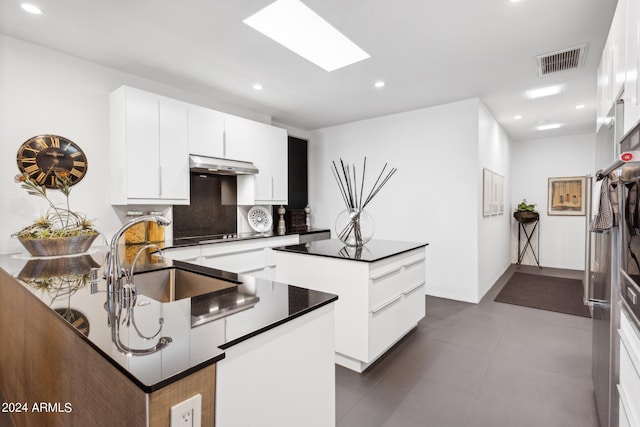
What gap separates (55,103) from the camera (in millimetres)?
2646

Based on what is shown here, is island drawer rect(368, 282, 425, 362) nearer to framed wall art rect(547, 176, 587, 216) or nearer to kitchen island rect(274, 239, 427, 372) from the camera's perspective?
kitchen island rect(274, 239, 427, 372)

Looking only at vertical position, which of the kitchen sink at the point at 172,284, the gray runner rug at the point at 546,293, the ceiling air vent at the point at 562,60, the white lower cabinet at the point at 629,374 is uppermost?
the ceiling air vent at the point at 562,60

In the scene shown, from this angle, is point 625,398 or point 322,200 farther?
point 322,200

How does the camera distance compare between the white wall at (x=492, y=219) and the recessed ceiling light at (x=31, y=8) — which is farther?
the white wall at (x=492, y=219)

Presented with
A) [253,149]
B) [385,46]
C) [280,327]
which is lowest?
[280,327]

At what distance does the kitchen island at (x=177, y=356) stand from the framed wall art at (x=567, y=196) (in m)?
6.73

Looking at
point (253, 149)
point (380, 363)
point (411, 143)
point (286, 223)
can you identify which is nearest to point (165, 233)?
point (253, 149)

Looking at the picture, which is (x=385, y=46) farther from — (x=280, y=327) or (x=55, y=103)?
(x=55, y=103)

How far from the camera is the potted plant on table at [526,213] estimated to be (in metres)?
6.06

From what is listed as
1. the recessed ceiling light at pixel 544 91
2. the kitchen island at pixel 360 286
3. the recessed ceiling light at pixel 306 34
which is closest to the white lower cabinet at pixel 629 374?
the kitchen island at pixel 360 286

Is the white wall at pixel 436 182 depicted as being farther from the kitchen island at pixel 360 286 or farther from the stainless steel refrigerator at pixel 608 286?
the stainless steel refrigerator at pixel 608 286

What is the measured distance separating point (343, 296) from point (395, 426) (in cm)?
84

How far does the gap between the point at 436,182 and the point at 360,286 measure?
2502mm

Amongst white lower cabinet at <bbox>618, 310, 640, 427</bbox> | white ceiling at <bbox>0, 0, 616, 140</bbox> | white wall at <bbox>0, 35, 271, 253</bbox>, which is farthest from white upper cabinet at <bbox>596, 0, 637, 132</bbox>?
white wall at <bbox>0, 35, 271, 253</bbox>
